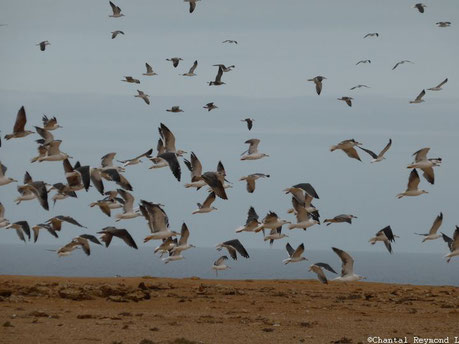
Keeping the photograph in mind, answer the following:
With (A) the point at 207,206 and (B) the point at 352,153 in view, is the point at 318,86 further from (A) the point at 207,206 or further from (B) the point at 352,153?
(A) the point at 207,206

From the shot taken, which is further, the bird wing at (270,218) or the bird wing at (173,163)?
the bird wing at (270,218)

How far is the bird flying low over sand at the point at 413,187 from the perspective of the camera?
27.9 m

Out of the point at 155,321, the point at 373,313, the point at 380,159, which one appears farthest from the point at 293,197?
the point at 155,321

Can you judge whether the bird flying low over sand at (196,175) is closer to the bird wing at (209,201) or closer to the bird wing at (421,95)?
the bird wing at (209,201)

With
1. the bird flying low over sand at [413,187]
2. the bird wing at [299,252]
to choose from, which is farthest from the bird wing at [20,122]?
the bird flying low over sand at [413,187]

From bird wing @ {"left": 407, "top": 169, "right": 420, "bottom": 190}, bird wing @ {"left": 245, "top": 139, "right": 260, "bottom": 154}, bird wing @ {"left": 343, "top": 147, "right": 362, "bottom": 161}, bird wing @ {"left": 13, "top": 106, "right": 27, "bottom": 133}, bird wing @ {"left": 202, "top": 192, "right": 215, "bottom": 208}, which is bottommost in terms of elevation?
bird wing @ {"left": 202, "top": 192, "right": 215, "bottom": 208}

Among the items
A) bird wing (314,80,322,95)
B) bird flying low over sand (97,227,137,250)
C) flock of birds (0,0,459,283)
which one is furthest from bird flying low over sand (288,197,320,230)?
bird wing (314,80,322,95)

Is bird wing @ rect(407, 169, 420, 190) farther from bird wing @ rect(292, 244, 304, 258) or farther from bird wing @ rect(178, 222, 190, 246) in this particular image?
bird wing @ rect(178, 222, 190, 246)

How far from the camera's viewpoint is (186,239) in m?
25.5

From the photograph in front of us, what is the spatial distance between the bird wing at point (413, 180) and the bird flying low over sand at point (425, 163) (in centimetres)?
24

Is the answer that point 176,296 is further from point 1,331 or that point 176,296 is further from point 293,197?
point 1,331

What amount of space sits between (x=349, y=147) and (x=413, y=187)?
7.62 ft

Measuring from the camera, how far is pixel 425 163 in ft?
90.4

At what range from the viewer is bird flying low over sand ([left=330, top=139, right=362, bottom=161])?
27266 mm
